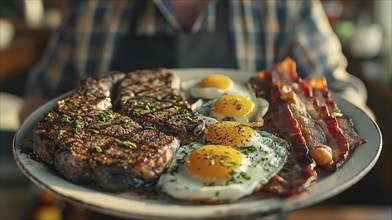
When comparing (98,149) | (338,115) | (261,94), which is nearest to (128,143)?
(98,149)

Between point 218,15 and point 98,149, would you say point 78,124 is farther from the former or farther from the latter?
point 218,15

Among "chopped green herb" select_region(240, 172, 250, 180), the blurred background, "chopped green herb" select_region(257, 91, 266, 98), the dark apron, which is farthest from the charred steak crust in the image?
the blurred background

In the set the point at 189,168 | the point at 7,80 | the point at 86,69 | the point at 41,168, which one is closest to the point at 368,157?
the point at 189,168

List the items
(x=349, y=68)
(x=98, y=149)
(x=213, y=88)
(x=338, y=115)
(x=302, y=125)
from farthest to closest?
(x=349, y=68), (x=213, y=88), (x=338, y=115), (x=302, y=125), (x=98, y=149)

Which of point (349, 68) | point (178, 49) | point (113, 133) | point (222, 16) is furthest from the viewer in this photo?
point (349, 68)

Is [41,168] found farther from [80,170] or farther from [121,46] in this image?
[121,46]

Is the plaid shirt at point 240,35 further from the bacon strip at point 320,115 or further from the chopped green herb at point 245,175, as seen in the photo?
the chopped green herb at point 245,175

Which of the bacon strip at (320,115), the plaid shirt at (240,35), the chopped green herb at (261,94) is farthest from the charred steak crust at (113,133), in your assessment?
the plaid shirt at (240,35)
